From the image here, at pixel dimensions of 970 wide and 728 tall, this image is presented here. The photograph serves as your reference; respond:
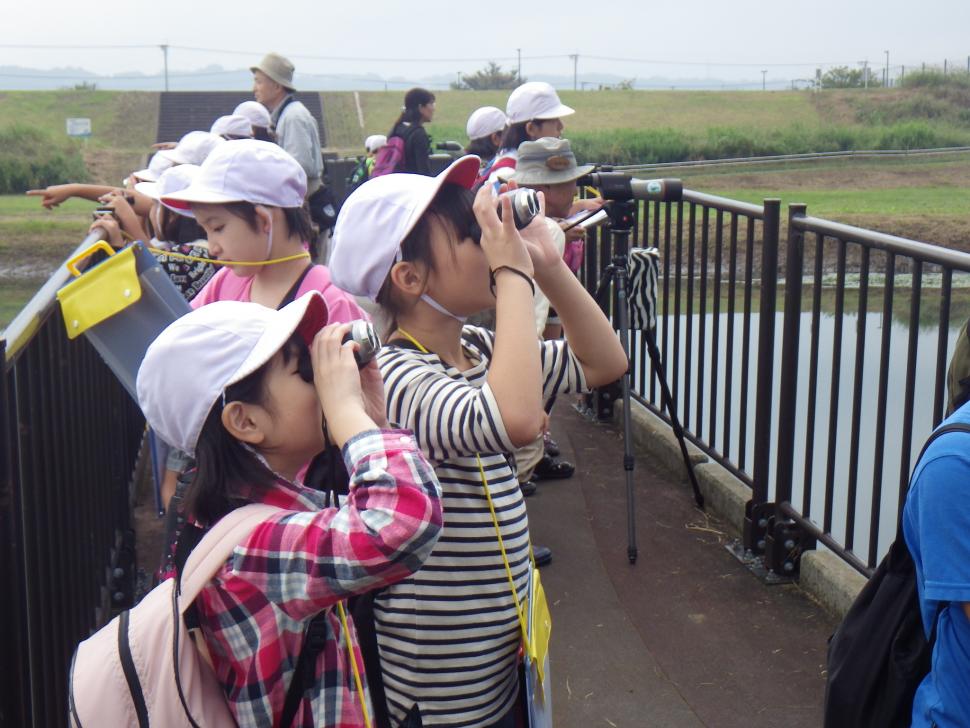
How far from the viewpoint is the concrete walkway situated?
369cm

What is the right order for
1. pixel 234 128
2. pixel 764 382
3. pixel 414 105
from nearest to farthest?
pixel 764 382
pixel 234 128
pixel 414 105

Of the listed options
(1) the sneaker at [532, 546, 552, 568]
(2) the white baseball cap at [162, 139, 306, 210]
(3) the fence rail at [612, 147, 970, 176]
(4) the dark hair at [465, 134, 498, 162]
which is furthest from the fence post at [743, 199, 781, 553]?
(3) the fence rail at [612, 147, 970, 176]

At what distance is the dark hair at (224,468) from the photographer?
1854 mm

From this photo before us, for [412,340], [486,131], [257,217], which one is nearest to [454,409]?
[412,340]

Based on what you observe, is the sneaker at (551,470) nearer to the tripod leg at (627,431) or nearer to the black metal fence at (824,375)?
the black metal fence at (824,375)

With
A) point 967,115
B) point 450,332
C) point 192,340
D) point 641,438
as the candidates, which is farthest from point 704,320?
point 967,115

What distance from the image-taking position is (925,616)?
1920mm

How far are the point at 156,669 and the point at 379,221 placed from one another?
40.2 inches

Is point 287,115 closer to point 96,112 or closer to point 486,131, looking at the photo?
point 486,131

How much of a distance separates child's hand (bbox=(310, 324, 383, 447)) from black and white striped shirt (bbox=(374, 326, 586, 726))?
41cm

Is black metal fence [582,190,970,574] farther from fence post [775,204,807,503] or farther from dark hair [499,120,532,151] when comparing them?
dark hair [499,120,532,151]

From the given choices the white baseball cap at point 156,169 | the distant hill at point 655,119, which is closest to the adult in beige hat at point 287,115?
the white baseball cap at point 156,169

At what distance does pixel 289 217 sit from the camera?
356cm

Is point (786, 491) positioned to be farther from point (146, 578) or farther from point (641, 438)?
point (146, 578)
